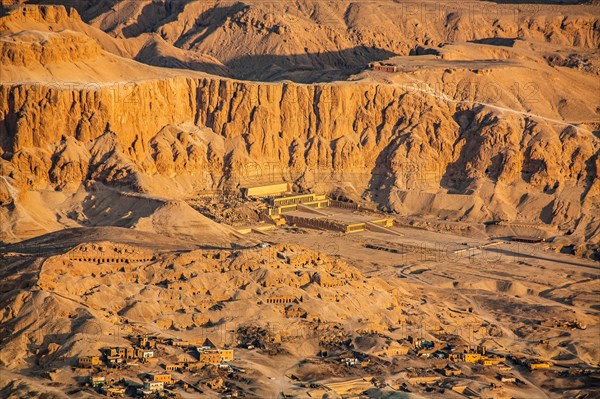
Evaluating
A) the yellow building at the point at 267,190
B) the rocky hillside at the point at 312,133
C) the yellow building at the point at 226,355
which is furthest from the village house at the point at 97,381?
the yellow building at the point at 267,190

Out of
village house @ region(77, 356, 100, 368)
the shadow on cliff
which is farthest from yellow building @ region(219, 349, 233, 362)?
the shadow on cliff

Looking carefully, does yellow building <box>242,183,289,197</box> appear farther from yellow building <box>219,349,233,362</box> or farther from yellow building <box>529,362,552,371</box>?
yellow building <box>219,349,233,362</box>

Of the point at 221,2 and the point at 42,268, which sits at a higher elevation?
the point at 221,2

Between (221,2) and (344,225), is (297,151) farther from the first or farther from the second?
(221,2)

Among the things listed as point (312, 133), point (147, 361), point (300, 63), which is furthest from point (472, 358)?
point (300, 63)

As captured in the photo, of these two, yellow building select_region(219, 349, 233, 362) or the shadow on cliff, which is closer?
yellow building select_region(219, 349, 233, 362)

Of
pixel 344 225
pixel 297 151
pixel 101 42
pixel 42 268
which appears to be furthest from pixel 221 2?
pixel 42 268

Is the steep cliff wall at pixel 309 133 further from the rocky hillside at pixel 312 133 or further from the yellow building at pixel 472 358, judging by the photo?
the yellow building at pixel 472 358

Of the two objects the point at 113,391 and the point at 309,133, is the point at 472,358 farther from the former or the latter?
the point at 309,133
